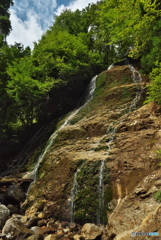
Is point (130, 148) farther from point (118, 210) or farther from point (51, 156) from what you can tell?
point (51, 156)

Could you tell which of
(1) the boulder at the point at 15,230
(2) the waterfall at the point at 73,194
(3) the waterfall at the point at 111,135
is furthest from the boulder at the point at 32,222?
(3) the waterfall at the point at 111,135

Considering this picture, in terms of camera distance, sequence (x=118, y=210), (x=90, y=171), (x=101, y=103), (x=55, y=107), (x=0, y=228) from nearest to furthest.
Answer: (x=118, y=210), (x=0, y=228), (x=90, y=171), (x=101, y=103), (x=55, y=107)

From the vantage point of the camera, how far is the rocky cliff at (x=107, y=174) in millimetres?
6074

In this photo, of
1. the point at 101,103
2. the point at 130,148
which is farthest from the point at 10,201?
the point at 101,103

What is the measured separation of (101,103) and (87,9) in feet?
69.0

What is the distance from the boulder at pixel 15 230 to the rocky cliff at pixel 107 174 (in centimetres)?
124

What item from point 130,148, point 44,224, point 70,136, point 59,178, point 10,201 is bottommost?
point 44,224

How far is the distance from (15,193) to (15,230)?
3.08 metres

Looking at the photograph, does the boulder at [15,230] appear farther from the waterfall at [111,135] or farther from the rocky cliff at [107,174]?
the waterfall at [111,135]

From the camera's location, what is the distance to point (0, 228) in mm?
7281

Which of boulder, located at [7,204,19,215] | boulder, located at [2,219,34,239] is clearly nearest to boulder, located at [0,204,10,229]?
boulder, located at [2,219,34,239]

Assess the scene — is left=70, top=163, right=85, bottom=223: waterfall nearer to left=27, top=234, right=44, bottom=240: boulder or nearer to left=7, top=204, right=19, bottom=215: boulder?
left=27, top=234, right=44, bottom=240: boulder

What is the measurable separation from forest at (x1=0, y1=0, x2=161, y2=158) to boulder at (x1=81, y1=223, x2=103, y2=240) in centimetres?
717

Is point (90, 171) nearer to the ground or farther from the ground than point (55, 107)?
nearer to the ground
